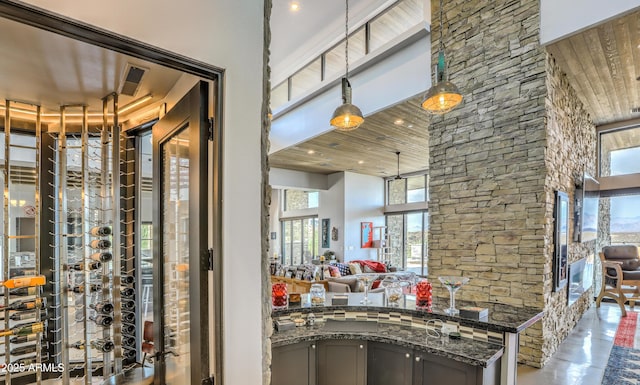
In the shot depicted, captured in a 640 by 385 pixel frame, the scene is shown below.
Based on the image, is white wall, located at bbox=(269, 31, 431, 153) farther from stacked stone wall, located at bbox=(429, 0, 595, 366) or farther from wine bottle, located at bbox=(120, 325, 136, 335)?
wine bottle, located at bbox=(120, 325, 136, 335)

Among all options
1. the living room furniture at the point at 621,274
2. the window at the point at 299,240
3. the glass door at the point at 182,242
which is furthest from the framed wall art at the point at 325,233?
the glass door at the point at 182,242

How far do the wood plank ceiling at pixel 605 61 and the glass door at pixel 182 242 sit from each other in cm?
422

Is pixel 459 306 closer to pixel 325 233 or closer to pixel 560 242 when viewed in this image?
pixel 560 242

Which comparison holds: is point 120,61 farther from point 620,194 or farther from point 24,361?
point 620,194

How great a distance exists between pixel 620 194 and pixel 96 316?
9.13 meters

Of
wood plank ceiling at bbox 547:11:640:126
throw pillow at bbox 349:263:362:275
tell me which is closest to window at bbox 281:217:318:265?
throw pillow at bbox 349:263:362:275

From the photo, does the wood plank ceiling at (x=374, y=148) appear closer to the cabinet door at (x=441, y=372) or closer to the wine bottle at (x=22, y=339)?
the cabinet door at (x=441, y=372)

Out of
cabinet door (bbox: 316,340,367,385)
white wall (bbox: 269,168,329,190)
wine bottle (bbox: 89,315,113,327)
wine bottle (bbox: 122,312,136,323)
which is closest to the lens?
wine bottle (bbox: 89,315,113,327)

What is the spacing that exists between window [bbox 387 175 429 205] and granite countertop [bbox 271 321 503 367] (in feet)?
28.8

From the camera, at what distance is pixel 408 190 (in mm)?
11812

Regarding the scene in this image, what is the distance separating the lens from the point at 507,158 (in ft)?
13.7

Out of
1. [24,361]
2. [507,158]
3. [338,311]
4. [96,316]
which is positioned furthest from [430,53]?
[24,361]

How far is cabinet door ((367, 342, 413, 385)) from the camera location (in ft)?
8.28

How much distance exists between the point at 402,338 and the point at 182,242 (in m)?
1.78
